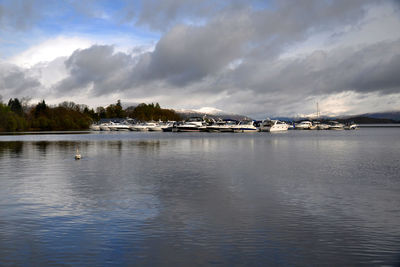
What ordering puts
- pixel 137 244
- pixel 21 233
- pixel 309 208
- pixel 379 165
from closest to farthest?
pixel 137 244 < pixel 21 233 < pixel 309 208 < pixel 379 165

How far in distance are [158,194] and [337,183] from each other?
1397 centimetres

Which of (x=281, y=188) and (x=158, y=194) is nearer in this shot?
(x=158, y=194)

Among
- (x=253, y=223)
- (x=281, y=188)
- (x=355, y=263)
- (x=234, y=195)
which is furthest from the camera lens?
(x=281, y=188)

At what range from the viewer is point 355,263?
1305cm

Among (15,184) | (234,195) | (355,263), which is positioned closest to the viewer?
(355,263)

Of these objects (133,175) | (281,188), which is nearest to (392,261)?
(281,188)

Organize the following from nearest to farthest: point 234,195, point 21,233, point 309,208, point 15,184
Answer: point 21,233 → point 309,208 → point 234,195 → point 15,184

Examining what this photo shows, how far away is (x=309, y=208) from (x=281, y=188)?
6582 millimetres

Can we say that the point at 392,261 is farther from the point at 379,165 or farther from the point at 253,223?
the point at 379,165

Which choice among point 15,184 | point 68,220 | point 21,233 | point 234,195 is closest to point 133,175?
point 15,184

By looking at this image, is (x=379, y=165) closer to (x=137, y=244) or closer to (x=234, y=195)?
(x=234, y=195)

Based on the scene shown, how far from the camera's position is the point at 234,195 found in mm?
25375

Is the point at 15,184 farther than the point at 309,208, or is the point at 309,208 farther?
the point at 15,184

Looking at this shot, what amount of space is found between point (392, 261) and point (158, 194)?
50.5ft
